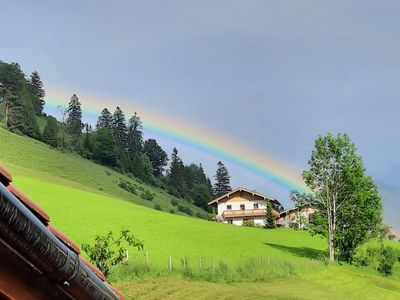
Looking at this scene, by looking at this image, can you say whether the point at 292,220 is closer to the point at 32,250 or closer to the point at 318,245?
the point at 318,245

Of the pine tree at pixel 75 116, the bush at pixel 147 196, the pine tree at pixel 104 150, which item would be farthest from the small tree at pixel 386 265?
the pine tree at pixel 75 116

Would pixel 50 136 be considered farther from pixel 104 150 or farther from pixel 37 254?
pixel 37 254

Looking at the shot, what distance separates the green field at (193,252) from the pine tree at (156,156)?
8229cm

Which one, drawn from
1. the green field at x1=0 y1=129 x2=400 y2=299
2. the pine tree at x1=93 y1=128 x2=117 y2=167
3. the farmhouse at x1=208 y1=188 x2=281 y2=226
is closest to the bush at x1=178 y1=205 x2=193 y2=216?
the farmhouse at x1=208 y1=188 x2=281 y2=226

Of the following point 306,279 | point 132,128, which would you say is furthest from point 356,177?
point 132,128

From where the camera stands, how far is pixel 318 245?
206 feet

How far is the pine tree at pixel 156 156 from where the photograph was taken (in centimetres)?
17275

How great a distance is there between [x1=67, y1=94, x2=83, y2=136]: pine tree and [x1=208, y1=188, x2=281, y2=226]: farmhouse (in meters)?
65.0

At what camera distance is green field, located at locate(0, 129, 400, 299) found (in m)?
25.2

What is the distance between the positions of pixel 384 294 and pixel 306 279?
14.9 ft

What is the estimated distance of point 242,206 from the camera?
86688 mm

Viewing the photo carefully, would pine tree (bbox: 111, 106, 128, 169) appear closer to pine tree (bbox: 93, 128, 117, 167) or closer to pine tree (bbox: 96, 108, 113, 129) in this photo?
pine tree (bbox: 96, 108, 113, 129)

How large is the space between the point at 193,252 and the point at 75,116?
111684 mm

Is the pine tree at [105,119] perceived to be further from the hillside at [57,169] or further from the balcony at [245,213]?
the balcony at [245,213]
